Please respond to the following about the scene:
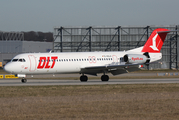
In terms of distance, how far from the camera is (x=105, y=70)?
36719 millimetres

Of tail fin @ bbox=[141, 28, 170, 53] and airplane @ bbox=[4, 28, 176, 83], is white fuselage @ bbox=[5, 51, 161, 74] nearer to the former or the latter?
airplane @ bbox=[4, 28, 176, 83]

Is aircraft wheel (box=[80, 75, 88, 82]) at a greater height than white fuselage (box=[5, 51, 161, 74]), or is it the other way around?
white fuselage (box=[5, 51, 161, 74])

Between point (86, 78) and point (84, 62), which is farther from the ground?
point (84, 62)

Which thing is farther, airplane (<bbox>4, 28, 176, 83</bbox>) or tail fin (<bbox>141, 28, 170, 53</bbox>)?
tail fin (<bbox>141, 28, 170, 53</bbox>)

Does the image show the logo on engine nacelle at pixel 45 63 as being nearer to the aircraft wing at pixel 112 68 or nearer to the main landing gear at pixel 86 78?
the aircraft wing at pixel 112 68

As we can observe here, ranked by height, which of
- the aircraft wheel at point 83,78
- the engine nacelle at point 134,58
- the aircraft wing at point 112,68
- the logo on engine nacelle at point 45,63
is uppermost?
the engine nacelle at point 134,58

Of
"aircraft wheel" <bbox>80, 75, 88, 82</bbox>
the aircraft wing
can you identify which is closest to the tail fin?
the aircraft wing

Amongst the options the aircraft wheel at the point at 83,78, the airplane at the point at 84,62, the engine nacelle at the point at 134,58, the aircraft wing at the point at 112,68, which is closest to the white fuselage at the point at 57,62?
the airplane at the point at 84,62

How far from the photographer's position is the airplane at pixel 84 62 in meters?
34.3

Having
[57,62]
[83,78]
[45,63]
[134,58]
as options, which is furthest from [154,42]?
[45,63]

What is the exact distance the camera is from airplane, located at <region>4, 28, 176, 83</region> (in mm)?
34312

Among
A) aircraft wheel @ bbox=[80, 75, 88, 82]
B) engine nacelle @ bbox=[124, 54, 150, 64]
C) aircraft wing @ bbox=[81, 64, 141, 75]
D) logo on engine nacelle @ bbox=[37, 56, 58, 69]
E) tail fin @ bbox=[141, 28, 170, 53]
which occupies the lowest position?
aircraft wheel @ bbox=[80, 75, 88, 82]

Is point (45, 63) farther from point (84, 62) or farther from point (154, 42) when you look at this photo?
point (154, 42)

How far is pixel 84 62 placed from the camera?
120ft
